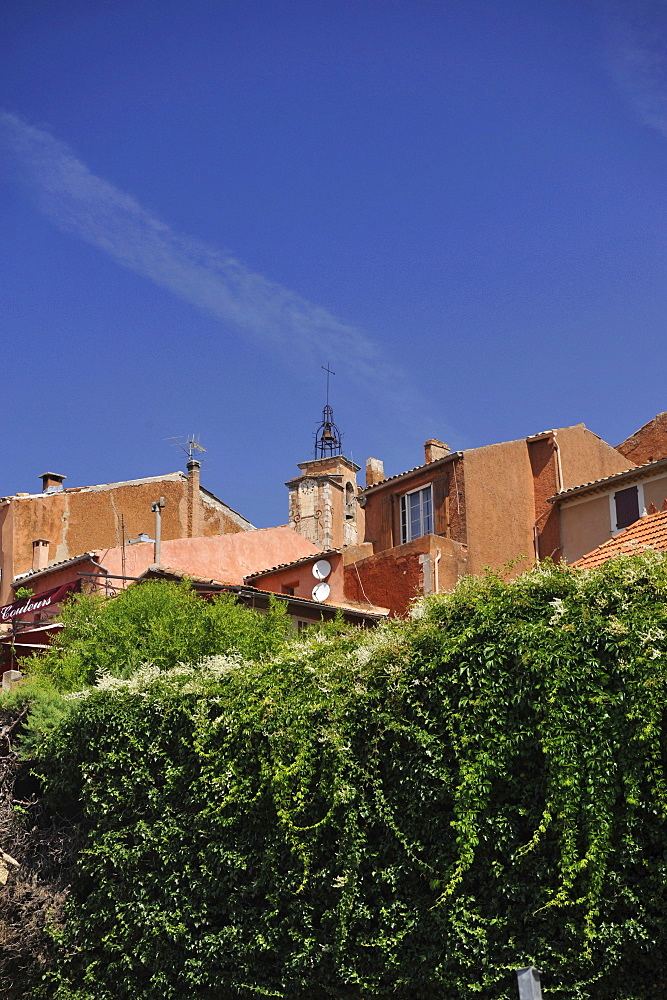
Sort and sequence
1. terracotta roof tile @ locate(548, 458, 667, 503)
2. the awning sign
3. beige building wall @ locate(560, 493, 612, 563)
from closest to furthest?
terracotta roof tile @ locate(548, 458, 667, 503) → the awning sign → beige building wall @ locate(560, 493, 612, 563)

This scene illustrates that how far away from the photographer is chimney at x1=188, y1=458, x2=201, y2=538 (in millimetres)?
38562

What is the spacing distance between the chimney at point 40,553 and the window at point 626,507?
65.5 feet

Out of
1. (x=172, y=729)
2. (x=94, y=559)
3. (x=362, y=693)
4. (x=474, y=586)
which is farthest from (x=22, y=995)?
(x=94, y=559)

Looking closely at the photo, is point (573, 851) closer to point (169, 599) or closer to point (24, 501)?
point (169, 599)

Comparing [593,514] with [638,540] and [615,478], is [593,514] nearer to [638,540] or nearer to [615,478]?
[615,478]

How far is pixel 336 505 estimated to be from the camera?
51.7 m

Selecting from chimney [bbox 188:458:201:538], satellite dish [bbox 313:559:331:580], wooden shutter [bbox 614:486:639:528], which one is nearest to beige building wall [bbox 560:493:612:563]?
wooden shutter [bbox 614:486:639:528]

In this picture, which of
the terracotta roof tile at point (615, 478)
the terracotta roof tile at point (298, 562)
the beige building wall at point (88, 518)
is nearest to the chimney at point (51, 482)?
the beige building wall at point (88, 518)

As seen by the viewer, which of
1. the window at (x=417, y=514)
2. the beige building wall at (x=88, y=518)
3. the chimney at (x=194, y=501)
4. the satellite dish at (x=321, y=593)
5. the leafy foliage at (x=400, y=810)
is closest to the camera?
the leafy foliage at (x=400, y=810)

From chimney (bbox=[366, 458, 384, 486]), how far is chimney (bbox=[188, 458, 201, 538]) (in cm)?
680

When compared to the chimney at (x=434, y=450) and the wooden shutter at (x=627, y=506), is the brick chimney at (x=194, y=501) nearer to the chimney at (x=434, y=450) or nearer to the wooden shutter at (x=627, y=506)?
the chimney at (x=434, y=450)

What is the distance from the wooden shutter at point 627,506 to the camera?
86.6ft

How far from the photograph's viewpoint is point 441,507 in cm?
3112

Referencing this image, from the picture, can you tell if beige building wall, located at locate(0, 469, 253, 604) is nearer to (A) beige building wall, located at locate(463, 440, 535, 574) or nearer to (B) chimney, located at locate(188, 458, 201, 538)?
(B) chimney, located at locate(188, 458, 201, 538)
